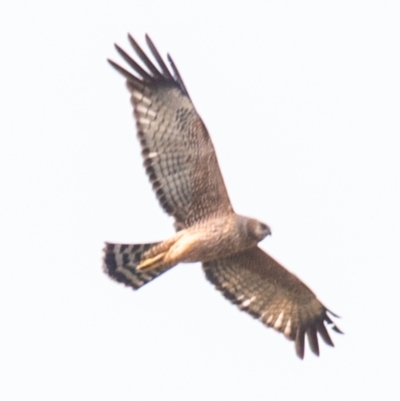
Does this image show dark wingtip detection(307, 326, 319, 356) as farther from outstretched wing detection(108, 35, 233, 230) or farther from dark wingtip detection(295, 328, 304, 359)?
outstretched wing detection(108, 35, 233, 230)

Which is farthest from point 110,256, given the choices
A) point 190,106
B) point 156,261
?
point 190,106

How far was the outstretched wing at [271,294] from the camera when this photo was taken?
64.1 feet

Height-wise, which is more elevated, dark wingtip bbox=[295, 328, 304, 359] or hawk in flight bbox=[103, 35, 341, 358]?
hawk in flight bbox=[103, 35, 341, 358]

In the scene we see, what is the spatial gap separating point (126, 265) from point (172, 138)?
5.62 feet

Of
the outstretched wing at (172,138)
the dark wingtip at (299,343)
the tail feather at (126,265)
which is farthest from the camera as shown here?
the dark wingtip at (299,343)

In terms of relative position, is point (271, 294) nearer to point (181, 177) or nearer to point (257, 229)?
point (257, 229)

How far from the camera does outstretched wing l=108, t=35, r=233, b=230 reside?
1854cm

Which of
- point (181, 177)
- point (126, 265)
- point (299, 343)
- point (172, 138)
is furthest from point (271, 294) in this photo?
point (172, 138)

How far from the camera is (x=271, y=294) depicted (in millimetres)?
19859

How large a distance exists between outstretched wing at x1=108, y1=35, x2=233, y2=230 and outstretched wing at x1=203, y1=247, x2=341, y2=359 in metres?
0.98

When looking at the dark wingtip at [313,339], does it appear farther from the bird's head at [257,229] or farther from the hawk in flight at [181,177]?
the bird's head at [257,229]

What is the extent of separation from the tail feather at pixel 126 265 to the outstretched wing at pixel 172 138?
949 mm

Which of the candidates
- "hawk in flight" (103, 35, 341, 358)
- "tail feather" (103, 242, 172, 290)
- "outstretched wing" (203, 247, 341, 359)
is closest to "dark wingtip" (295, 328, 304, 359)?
"outstretched wing" (203, 247, 341, 359)

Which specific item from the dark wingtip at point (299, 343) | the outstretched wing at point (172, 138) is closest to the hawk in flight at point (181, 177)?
the outstretched wing at point (172, 138)
